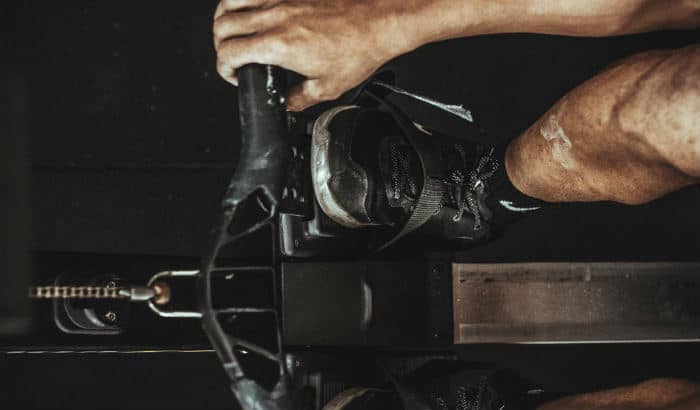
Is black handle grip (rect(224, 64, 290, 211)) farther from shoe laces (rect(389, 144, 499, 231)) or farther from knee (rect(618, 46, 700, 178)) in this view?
knee (rect(618, 46, 700, 178))

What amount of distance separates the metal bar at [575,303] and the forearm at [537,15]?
54 centimetres

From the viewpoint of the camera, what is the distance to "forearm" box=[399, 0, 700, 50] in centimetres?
87

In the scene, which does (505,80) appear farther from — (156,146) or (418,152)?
(156,146)

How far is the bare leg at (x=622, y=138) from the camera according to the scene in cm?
70

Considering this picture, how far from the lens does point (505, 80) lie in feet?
4.55

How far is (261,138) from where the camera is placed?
2.57 ft

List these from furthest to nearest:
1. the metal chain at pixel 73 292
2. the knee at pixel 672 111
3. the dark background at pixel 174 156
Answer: the dark background at pixel 174 156
the metal chain at pixel 73 292
the knee at pixel 672 111

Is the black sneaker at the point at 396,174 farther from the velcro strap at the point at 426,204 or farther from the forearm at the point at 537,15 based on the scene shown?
the forearm at the point at 537,15

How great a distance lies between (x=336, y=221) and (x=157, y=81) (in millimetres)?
537

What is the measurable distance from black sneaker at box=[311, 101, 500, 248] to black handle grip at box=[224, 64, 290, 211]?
0.20m

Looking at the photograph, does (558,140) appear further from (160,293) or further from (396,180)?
(160,293)

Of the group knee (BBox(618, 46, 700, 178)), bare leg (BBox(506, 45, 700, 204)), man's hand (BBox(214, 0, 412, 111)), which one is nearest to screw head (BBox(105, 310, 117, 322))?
man's hand (BBox(214, 0, 412, 111))

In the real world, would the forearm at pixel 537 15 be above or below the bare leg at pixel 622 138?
above

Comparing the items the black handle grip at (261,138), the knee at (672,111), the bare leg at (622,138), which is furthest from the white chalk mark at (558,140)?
the black handle grip at (261,138)
